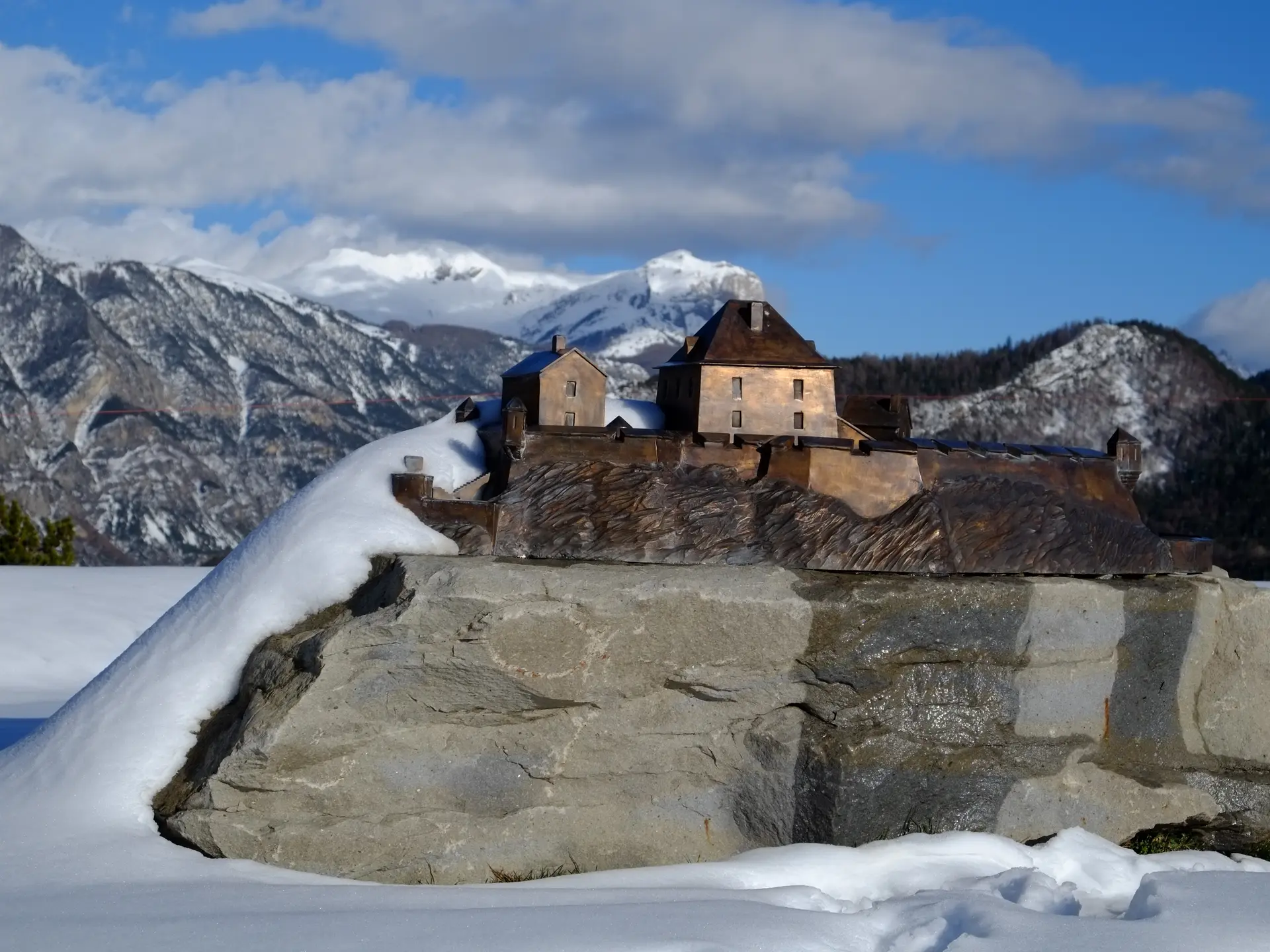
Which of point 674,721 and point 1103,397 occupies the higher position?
point 1103,397

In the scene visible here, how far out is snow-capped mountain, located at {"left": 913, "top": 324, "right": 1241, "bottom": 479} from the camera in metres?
35.8

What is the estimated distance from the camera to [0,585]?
1539cm

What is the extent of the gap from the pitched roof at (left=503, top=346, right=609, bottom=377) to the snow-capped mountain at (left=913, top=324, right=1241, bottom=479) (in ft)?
86.4

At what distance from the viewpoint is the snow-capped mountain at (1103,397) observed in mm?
35844

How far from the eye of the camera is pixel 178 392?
234 ft

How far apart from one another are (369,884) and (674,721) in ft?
6.86

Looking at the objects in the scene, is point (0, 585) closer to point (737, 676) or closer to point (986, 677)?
point (737, 676)

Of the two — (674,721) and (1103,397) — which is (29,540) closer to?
(674,721)

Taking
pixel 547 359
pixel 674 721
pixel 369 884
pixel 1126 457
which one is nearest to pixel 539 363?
pixel 547 359

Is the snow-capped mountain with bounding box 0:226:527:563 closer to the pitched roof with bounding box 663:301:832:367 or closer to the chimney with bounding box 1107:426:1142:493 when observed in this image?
the pitched roof with bounding box 663:301:832:367

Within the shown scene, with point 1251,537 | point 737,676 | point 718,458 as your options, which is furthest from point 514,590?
point 1251,537

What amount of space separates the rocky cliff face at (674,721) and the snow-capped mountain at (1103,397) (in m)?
26.8

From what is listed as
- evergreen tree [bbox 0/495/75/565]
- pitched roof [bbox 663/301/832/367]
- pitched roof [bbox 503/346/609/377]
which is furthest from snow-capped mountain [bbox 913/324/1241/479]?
pitched roof [bbox 503/346/609/377]

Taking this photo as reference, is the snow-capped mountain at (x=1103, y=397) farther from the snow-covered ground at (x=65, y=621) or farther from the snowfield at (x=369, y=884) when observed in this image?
the snowfield at (x=369, y=884)
